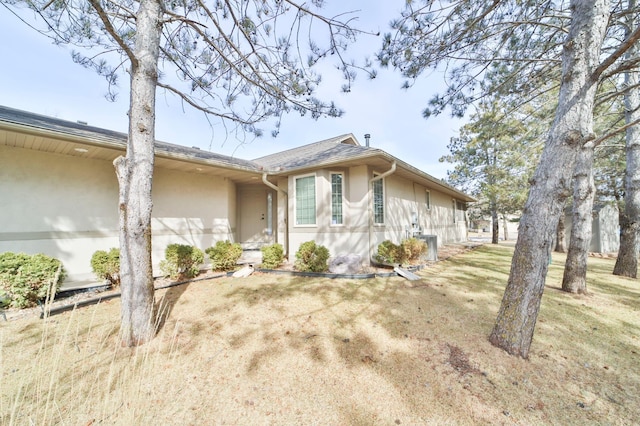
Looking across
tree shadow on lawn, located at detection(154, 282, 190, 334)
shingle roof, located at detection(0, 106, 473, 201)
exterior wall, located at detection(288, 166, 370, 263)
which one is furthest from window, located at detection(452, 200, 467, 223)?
tree shadow on lawn, located at detection(154, 282, 190, 334)

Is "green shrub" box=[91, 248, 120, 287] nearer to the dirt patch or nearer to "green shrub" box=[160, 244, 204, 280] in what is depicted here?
the dirt patch

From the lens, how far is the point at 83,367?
9.14 feet

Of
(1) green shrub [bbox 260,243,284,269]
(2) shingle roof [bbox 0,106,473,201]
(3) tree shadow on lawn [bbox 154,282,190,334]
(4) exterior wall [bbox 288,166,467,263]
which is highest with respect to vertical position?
(2) shingle roof [bbox 0,106,473,201]

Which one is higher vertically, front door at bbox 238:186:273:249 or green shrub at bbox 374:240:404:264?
front door at bbox 238:186:273:249

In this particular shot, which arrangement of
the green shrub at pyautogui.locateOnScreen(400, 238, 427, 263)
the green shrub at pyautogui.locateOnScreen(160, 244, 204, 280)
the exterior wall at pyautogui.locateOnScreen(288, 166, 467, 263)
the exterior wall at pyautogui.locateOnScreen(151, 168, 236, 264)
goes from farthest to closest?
the exterior wall at pyautogui.locateOnScreen(288, 166, 467, 263), the green shrub at pyautogui.locateOnScreen(400, 238, 427, 263), the exterior wall at pyautogui.locateOnScreen(151, 168, 236, 264), the green shrub at pyautogui.locateOnScreen(160, 244, 204, 280)

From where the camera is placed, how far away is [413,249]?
732 cm

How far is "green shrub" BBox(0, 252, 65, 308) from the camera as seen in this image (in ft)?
13.8

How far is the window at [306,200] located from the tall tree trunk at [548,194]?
5470 mm

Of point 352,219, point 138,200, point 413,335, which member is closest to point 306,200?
point 352,219

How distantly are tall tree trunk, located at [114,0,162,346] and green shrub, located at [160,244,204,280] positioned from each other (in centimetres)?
288

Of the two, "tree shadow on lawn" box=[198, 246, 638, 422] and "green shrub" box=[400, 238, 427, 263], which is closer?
"tree shadow on lawn" box=[198, 246, 638, 422]

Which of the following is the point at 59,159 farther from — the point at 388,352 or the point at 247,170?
the point at 388,352

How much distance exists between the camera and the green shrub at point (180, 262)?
5.98 meters

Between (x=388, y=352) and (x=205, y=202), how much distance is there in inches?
286
